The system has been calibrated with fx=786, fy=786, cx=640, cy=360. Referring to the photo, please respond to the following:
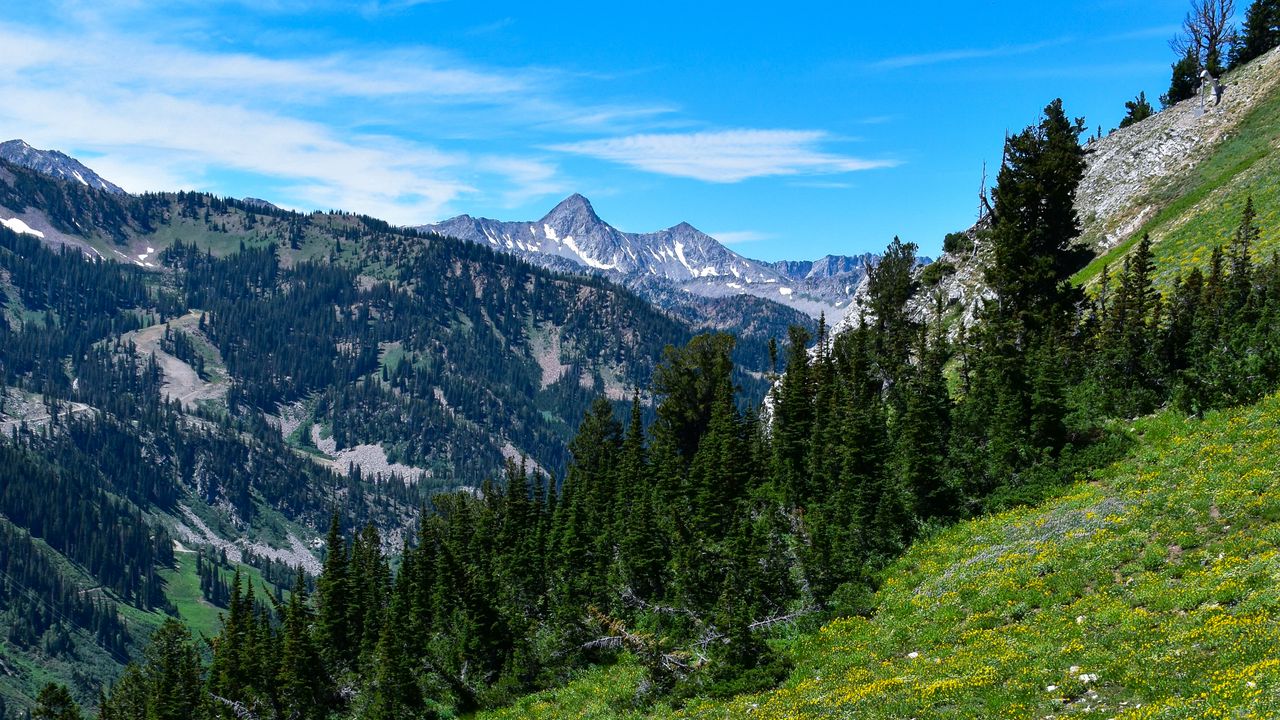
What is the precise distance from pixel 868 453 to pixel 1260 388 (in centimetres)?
1931

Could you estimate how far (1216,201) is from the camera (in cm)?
6775

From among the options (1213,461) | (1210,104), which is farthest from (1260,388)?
(1210,104)

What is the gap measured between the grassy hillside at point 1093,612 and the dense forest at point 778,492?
2336 mm

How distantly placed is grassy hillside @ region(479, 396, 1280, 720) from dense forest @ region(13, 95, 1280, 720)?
2.34 metres

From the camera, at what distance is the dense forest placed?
3825 cm

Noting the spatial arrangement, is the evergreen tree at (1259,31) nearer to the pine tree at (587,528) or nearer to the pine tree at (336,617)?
the pine tree at (587,528)

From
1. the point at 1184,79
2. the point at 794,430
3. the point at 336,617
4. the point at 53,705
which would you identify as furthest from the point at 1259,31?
the point at 53,705

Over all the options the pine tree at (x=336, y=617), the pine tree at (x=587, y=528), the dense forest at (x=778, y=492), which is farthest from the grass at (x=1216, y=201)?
the pine tree at (x=336, y=617)

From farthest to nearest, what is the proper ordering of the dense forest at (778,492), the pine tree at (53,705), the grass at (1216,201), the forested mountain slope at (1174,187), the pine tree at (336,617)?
the pine tree at (53,705)
the pine tree at (336,617)
the forested mountain slope at (1174,187)
the grass at (1216,201)
the dense forest at (778,492)

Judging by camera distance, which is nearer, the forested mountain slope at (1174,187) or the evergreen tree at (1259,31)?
the forested mountain slope at (1174,187)

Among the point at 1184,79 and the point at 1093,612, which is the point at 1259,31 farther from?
the point at 1093,612

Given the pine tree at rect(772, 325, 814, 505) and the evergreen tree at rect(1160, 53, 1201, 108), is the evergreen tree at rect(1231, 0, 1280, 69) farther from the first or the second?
the pine tree at rect(772, 325, 814, 505)

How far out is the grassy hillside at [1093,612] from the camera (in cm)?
1784

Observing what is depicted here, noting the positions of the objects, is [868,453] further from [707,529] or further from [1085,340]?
[1085,340]
